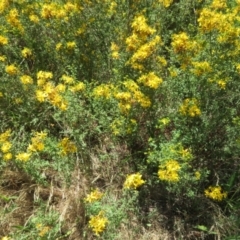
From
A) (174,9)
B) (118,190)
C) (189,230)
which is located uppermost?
(174,9)

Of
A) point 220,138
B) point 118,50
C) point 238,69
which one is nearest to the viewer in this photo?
point 238,69

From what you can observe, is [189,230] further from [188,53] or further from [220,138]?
[188,53]

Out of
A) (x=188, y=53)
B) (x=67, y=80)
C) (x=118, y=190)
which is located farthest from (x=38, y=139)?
(x=188, y=53)

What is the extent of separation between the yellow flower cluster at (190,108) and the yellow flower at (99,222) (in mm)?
985

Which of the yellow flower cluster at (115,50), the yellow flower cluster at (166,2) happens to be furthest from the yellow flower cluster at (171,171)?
the yellow flower cluster at (166,2)

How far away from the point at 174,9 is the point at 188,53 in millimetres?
1204

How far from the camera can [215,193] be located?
2836mm

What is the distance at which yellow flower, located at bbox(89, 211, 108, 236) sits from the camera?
2492 mm

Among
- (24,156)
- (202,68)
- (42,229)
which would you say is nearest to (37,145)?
(24,156)

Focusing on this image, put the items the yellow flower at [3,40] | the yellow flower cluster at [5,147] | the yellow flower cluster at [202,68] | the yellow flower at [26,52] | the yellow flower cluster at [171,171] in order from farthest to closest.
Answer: the yellow flower at [26,52]
the yellow flower at [3,40]
the yellow flower cluster at [5,147]
the yellow flower cluster at [202,68]
the yellow flower cluster at [171,171]

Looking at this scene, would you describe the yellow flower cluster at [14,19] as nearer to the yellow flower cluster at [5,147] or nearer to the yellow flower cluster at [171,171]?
the yellow flower cluster at [5,147]

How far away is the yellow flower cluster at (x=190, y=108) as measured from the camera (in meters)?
2.73

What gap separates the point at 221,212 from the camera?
3074mm

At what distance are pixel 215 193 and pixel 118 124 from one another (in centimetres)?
94
